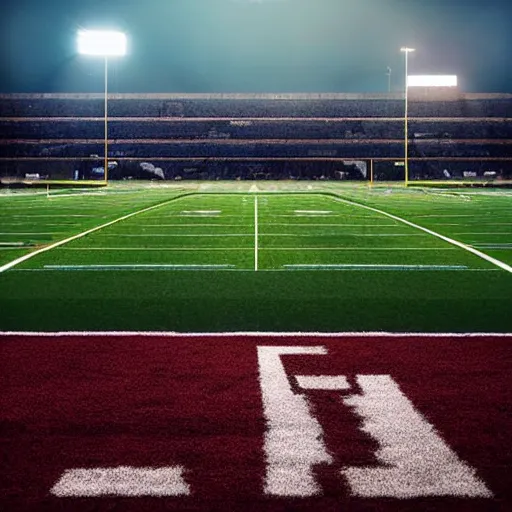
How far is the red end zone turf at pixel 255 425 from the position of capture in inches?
107

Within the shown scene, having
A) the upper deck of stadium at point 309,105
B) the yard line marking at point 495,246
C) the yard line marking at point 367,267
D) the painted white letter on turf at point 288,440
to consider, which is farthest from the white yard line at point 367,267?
the upper deck of stadium at point 309,105

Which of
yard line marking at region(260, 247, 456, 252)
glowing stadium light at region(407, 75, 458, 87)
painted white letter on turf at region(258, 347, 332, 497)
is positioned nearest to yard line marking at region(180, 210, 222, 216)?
yard line marking at region(260, 247, 456, 252)

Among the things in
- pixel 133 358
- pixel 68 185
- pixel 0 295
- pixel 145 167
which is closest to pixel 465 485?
pixel 133 358

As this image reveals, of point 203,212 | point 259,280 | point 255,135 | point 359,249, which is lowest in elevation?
point 259,280

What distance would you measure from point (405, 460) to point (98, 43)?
5627 cm

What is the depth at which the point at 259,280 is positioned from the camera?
26.3ft

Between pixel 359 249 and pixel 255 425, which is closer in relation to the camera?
pixel 255 425

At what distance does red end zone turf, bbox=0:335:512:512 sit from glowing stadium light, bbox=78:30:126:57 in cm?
5274

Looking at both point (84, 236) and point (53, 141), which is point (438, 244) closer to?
point (84, 236)

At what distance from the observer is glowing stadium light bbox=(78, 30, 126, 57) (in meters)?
55.3

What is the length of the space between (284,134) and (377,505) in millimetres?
66931

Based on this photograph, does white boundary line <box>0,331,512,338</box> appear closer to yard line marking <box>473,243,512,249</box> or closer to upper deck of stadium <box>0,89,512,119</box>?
yard line marking <box>473,243,512,249</box>

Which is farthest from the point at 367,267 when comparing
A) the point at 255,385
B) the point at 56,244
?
the point at 255,385

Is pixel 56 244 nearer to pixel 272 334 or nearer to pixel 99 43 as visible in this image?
pixel 272 334
